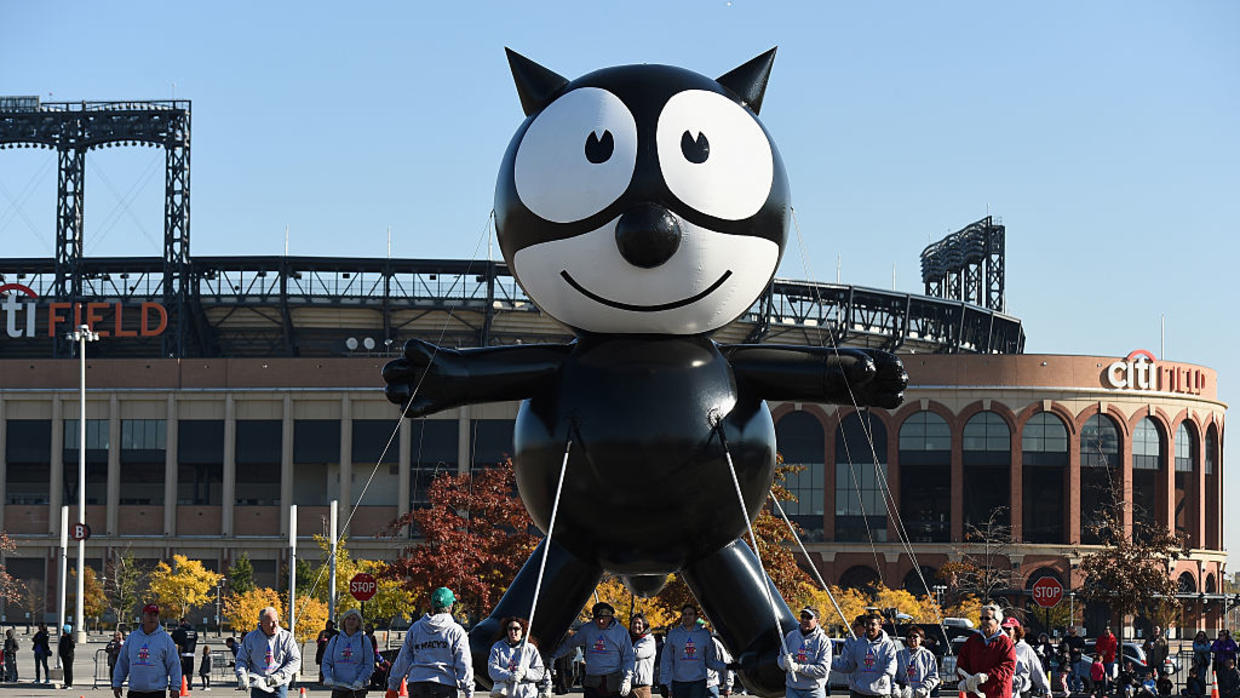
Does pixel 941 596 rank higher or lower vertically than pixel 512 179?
lower

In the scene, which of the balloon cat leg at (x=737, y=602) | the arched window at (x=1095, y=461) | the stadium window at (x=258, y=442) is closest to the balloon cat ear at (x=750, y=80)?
the balloon cat leg at (x=737, y=602)

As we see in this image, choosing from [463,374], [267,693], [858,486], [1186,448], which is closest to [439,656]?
[463,374]

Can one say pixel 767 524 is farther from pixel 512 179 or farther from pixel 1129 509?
pixel 1129 509

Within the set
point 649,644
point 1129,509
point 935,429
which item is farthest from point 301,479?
point 649,644

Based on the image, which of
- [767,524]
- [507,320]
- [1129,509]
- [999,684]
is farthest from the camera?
[507,320]

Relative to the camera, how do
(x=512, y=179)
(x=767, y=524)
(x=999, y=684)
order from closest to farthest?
(x=512, y=179)
(x=999, y=684)
(x=767, y=524)

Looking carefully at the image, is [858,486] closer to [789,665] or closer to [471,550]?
[471,550]

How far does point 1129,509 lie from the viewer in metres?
65.2

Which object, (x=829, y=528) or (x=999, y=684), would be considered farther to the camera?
(x=829, y=528)

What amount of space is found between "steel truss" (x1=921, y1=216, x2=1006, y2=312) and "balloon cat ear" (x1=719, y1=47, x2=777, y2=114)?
250ft

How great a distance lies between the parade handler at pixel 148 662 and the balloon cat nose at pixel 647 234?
5.42m

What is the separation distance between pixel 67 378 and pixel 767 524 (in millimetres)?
45142

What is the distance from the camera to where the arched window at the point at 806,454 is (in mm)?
66938

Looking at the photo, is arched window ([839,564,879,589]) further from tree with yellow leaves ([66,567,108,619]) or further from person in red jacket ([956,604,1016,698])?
person in red jacket ([956,604,1016,698])
